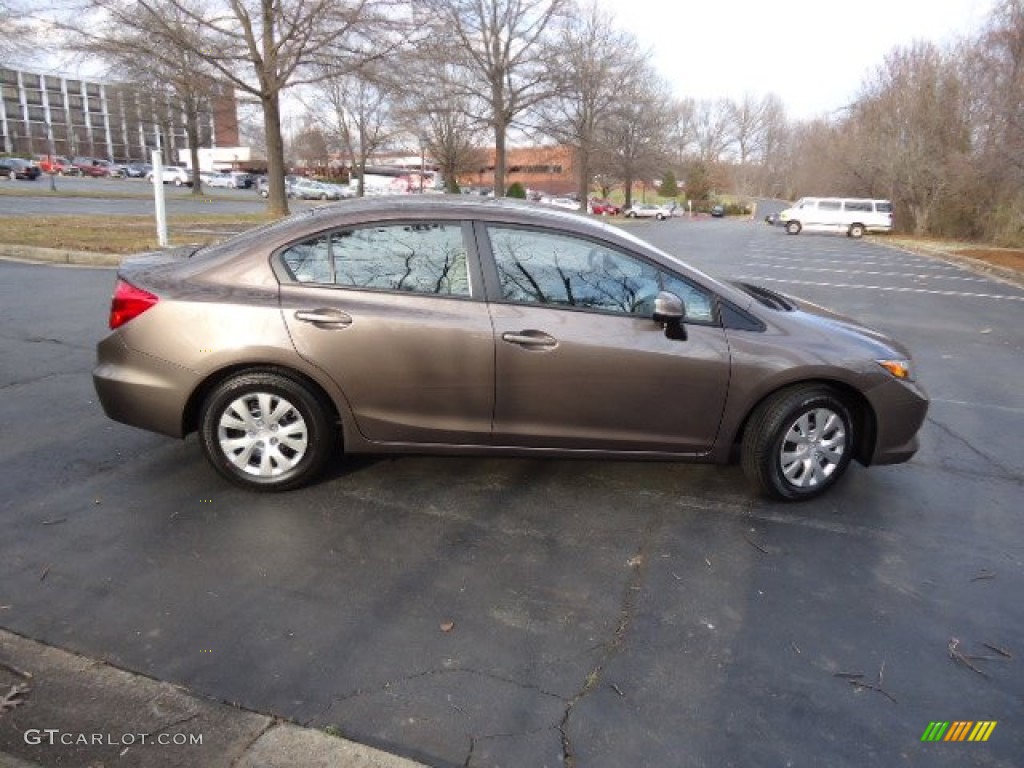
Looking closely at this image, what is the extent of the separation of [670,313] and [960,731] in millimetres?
2011

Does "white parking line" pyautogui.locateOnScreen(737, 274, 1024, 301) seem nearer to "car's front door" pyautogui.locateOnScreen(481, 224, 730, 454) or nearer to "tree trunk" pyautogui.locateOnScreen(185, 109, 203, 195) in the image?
"car's front door" pyautogui.locateOnScreen(481, 224, 730, 454)

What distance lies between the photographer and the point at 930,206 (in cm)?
3359

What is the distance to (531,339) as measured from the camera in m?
3.51

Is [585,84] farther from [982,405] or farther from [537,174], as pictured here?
[537,174]

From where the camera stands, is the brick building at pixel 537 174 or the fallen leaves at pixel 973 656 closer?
the fallen leaves at pixel 973 656

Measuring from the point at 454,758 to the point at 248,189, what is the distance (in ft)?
231

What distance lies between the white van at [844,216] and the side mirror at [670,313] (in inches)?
1445

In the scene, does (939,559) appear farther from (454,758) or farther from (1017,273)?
(1017,273)

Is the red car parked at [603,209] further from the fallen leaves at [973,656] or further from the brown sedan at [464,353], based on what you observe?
the fallen leaves at [973,656]

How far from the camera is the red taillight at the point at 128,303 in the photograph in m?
3.58

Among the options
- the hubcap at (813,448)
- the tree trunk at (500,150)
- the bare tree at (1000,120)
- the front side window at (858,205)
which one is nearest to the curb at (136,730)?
the hubcap at (813,448)

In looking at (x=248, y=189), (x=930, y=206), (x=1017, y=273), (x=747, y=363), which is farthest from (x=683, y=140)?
(x=747, y=363)

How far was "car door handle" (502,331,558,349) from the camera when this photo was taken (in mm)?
3506

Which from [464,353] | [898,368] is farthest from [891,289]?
[464,353]
